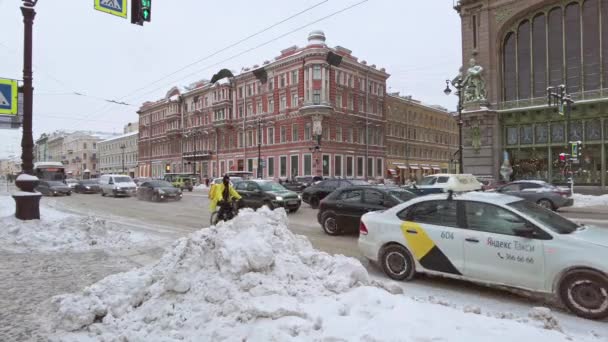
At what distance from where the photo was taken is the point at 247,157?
58.6m

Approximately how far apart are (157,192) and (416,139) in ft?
181

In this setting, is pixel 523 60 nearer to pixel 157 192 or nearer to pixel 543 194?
pixel 543 194

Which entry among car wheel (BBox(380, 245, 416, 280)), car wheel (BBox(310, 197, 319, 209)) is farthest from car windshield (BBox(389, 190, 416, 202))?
car wheel (BBox(310, 197, 319, 209))

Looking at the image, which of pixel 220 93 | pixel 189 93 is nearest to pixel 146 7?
pixel 220 93

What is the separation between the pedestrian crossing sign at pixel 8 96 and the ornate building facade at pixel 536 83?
2943 cm

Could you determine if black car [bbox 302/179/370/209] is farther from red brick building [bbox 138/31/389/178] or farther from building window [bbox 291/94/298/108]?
building window [bbox 291/94/298/108]

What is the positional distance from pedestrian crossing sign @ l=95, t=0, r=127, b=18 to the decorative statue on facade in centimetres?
2697

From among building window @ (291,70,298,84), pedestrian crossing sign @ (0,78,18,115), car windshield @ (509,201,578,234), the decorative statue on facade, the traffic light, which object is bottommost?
car windshield @ (509,201,578,234)

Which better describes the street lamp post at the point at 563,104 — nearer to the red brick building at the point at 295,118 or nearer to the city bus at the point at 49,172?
the red brick building at the point at 295,118

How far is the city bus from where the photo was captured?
39750mm

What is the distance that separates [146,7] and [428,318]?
9247 mm

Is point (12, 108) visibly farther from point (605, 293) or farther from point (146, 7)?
point (605, 293)

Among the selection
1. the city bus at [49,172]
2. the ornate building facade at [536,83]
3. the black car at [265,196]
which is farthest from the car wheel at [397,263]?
the city bus at [49,172]

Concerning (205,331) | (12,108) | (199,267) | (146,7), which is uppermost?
(146,7)
